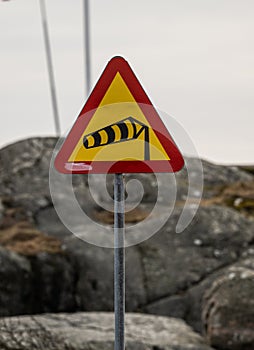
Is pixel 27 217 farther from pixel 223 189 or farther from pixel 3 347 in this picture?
pixel 3 347

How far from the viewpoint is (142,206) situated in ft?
42.7

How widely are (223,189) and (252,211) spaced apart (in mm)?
1319

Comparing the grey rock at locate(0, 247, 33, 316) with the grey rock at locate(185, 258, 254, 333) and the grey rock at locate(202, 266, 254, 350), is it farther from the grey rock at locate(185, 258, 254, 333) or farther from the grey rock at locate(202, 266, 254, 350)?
the grey rock at locate(202, 266, 254, 350)

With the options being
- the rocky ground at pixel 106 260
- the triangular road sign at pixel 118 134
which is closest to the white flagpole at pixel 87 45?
the rocky ground at pixel 106 260

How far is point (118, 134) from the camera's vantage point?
5539 mm

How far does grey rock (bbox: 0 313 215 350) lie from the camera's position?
7.39 meters

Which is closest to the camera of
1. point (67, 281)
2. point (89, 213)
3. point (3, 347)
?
point (3, 347)

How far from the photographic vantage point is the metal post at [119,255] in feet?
17.5

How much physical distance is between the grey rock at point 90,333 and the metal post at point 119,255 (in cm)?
196

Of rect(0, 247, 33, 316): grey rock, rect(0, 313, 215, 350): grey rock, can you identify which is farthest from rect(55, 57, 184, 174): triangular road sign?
rect(0, 247, 33, 316): grey rock

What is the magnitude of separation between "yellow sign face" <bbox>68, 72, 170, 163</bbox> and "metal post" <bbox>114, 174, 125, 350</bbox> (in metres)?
0.20

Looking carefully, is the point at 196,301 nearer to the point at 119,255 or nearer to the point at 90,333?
the point at 90,333

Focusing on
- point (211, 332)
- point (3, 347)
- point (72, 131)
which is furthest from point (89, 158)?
point (211, 332)

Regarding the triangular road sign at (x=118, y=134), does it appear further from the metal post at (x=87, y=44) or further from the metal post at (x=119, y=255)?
the metal post at (x=87, y=44)
